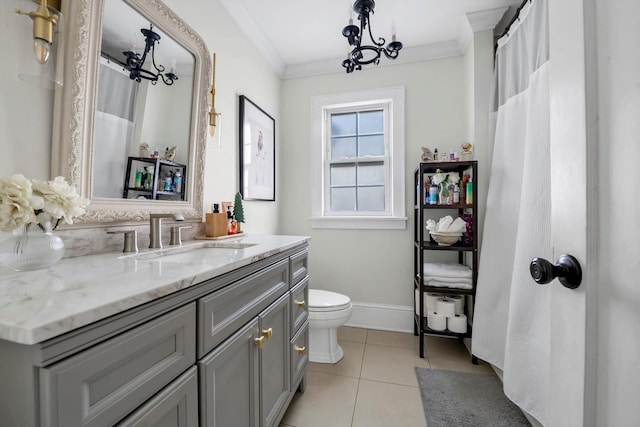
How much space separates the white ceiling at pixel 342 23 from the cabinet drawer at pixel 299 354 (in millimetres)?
2160

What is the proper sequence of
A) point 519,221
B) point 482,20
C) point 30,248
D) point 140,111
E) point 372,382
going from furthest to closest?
point 482,20
point 372,382
point 519,221
point 140,111
point 30,248

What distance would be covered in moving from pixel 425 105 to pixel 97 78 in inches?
94.8

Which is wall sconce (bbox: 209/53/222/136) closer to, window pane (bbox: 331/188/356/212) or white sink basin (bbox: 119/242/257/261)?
white sink basin (bbox: 119/242/257/261)

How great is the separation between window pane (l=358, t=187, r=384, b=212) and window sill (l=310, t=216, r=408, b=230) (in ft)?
0.51

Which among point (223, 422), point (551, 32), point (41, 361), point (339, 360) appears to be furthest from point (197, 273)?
point (339, 360)

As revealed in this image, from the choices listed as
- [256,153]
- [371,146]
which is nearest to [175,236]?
[256,153]

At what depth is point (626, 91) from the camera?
0.43m

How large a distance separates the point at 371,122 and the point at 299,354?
2203mm

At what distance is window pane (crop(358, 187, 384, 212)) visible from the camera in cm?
274

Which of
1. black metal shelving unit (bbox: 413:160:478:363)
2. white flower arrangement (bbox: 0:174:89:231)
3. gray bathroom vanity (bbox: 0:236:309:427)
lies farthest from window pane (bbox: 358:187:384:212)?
white flower arrangement (bbox: 0:174:89:231)

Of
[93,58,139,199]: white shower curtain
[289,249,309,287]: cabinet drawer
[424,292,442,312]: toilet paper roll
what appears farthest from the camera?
[424,292,442,312]: toilet paper roll

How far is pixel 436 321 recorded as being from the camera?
216 cm

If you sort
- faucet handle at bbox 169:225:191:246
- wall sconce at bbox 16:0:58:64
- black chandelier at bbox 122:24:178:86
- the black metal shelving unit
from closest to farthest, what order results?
wall sconce at bbox 16:0:58:64
black chandelier at bbox 122:24:178:86
faucet handle at bbox 169:225:191:246
the black metal shelving unit

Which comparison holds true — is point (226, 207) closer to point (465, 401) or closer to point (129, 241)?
point (129, 241)
